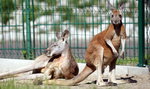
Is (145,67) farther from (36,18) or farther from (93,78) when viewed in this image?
(36,18)

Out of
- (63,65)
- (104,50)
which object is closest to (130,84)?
(104,50)

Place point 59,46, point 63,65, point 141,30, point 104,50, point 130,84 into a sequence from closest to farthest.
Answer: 1. point 104,50
2. point 130,84
3. point 63,65
4. point 59,46
5. point 141,30

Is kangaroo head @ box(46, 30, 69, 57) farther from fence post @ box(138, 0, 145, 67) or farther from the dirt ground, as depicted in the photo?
fence post @ box(138, 0, 145, 67)

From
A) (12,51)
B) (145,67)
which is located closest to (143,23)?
(145,67)

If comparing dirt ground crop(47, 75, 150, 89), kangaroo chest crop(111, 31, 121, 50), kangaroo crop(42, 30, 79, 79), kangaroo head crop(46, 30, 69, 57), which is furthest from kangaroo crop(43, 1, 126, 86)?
kangaroo head crop(46, 30, 69, 57)

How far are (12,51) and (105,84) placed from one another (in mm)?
4394

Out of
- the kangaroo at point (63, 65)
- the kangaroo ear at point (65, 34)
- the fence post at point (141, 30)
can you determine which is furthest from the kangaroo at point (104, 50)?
the fence post at point (141, 30)

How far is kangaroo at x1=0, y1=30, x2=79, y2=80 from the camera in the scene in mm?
11273

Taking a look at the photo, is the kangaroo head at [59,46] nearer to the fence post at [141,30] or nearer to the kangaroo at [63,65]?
the kangaroo at [63,65]

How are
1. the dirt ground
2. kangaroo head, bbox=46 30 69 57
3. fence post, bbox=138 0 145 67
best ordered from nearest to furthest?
the dirt ground < kangaroo head, bbox=46 30 69 57 < fence post, bbox=138 0 145 67

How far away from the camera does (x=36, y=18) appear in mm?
16094

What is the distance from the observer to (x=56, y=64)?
1141cm

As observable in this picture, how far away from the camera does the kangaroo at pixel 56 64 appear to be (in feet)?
37.0

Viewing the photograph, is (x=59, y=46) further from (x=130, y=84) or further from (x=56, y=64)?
(x=130, y=84)
